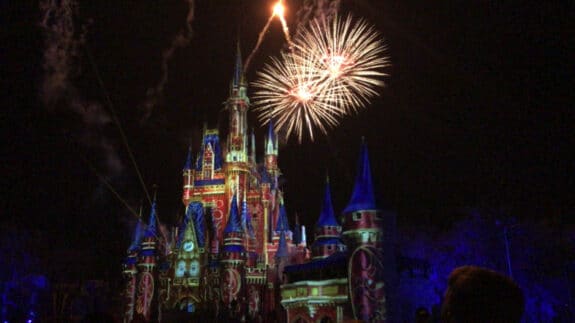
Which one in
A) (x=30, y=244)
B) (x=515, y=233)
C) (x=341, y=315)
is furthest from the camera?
(x=30, y=244)

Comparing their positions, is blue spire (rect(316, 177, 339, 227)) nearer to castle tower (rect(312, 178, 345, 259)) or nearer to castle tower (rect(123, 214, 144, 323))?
castle tower (rect(312, 178, 345, 259))

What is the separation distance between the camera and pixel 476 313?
2895 millimetres

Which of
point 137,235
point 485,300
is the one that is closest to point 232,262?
point 137,235

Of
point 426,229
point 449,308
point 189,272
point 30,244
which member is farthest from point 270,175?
point 449,308

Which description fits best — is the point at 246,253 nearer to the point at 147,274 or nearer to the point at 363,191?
the point at 147,274

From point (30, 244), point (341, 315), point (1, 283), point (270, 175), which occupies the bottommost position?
point (341, 315)

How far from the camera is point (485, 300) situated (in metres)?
2.90

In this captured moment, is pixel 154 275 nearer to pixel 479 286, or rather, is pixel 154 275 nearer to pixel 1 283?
pixel 1 283

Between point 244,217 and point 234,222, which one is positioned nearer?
point 234,222

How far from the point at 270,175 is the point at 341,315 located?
31.3m

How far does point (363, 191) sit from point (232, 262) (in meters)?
20.7

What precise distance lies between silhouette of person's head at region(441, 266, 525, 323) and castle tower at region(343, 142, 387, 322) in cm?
2522

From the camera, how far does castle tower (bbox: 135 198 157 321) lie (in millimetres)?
46250

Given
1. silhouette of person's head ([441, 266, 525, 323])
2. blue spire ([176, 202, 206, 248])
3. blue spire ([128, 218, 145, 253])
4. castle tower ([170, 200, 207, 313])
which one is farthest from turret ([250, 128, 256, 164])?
silhouette of person's head ([441, 266, 525, 323])
